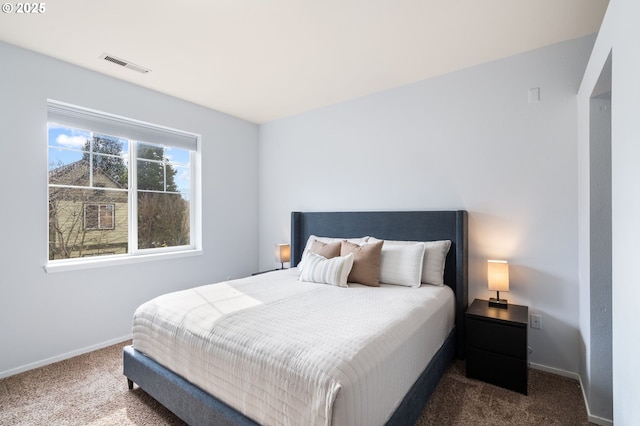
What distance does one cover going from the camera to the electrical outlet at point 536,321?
2.40 m

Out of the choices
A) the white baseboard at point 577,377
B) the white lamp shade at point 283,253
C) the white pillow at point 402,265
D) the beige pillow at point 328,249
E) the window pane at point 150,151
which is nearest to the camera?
the white baseboard at point 577,377

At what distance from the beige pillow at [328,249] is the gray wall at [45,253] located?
5.44 feet

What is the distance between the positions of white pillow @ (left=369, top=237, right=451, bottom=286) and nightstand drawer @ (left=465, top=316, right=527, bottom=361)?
43 cm

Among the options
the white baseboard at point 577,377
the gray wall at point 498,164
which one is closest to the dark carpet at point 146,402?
the white baseboard at point 577,377

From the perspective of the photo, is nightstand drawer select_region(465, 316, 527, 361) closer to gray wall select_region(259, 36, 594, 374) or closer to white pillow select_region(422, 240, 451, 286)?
white pillow select_region(422, 240, 451, 286)

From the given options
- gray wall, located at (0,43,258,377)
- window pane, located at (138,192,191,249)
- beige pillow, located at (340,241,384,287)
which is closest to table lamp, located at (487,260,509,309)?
beige pillow, located at (340,241,384,287)

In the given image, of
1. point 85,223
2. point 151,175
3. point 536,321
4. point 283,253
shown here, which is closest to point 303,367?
point 536,321

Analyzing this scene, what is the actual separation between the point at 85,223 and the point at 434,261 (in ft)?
11.1

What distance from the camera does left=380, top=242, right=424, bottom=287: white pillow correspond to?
2537 mm

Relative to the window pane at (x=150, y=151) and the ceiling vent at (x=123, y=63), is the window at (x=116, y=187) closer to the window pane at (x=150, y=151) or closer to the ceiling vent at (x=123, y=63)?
the window pane at (x=150, y=151)

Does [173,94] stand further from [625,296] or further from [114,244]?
[625,296]

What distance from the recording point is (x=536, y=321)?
2.42 m

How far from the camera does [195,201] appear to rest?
3.80m

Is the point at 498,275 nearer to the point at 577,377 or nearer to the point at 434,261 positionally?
the point at 434,261
